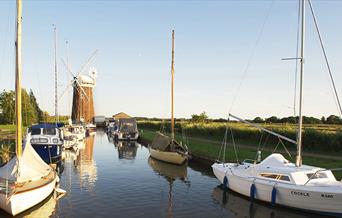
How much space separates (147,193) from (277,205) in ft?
31.0

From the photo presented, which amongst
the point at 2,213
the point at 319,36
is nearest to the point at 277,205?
the point at 319,36

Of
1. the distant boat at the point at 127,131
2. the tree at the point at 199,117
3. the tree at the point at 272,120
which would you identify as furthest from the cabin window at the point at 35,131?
the tree at the point at 272,120

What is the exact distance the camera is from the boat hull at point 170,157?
1505 inches

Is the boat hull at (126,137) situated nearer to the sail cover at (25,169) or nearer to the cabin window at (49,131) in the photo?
the cabin window at (49,131)

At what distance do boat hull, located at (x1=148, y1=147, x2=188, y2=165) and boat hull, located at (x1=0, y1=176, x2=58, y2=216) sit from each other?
19494 mm

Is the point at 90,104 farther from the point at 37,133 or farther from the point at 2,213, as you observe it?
the point at 2,213

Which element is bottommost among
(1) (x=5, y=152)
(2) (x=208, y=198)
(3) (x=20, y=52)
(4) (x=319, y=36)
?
(2) (x=208, y=198)

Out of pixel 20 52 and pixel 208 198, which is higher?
pixel 20 52

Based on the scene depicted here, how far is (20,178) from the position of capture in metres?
20.0

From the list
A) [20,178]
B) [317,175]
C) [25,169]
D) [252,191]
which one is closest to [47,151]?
[25,169]

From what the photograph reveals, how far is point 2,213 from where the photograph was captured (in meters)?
18.9

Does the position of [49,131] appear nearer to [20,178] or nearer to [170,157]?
[170,157]

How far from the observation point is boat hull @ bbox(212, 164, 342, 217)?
19062 millimetres

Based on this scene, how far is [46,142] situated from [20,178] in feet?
62.0
